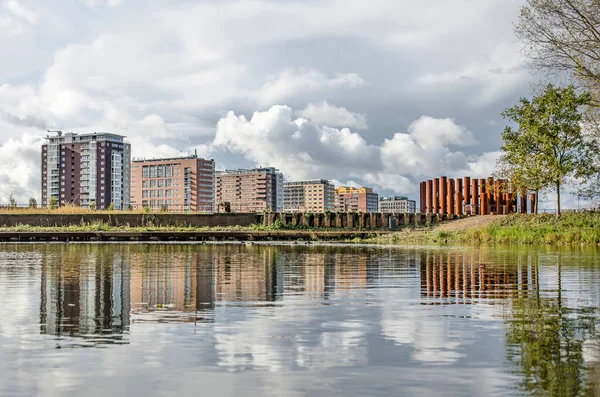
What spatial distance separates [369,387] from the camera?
638 cm

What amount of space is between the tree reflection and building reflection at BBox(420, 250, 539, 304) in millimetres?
1239

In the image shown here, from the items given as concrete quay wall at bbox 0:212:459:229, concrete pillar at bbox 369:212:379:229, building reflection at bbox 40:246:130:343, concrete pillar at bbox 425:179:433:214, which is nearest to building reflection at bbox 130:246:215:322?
building reflection at bbox 40:246:130:343

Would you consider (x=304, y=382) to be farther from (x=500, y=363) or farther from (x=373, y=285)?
(x=373, y=285)

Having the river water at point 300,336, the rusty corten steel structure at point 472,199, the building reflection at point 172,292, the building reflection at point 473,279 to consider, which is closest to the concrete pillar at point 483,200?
the rusty corten steel structure at point 472,199

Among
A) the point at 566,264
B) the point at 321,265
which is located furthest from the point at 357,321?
the point at 566,264

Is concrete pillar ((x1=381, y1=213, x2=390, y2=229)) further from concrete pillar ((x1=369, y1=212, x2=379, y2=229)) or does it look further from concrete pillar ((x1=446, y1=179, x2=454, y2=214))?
concrete pillar ((x1=446, y1=179, x2=454, y2=214))

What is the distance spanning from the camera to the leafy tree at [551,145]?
4712cm

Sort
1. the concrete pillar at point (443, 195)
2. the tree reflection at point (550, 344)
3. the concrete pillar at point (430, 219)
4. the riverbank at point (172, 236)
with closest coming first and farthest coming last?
1. the tree reflection at point (550, 344)
2. the riverbank at point (172, 236)
3. the concrete pillar at point (430, 219)
4. the concrete pillar at point (443, 195)

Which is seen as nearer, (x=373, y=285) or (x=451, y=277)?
(x=373, y=285)

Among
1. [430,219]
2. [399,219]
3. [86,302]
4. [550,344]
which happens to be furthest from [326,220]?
[550,344]

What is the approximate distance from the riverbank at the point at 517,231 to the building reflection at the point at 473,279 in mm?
15470

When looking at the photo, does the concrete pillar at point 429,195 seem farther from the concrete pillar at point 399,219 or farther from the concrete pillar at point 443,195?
the concrete pillar at point 399,219

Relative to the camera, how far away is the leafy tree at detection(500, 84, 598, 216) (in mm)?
47125

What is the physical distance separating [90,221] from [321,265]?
128ft
